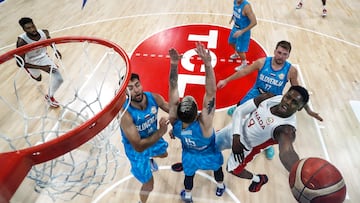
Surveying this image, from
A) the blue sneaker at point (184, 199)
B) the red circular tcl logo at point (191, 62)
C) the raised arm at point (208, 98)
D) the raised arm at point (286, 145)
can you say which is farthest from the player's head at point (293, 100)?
the red circular tcl logo at point (191, 62)

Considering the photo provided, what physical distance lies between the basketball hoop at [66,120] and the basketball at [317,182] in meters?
1.38

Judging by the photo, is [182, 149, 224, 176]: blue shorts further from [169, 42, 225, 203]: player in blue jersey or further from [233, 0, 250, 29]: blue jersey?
[233, 0, 250, 29]: blue jersey

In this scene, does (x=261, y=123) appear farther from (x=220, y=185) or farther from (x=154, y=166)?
(x=154, y=166)

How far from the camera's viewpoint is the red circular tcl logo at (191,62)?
4774 mm

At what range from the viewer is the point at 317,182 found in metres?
1.82

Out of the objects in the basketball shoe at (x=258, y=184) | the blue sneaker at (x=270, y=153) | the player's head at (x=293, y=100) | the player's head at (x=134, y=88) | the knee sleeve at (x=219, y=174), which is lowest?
the basketball shoe at (x=258, y=184)

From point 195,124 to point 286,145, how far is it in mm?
799

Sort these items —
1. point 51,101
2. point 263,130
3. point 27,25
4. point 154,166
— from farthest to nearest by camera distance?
point 51,101
point 27,25
point 154,166
point 263,130

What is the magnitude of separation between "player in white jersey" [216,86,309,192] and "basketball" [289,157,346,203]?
0.60 feet

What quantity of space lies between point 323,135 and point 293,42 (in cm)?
275

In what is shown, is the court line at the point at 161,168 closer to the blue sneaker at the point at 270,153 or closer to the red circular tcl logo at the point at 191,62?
the blue sneaker at the point at 270,153

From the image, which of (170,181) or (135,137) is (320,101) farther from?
(135,137)

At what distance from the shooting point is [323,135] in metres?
4.05

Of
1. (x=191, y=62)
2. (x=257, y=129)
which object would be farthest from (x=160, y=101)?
(x=191, y=62)
